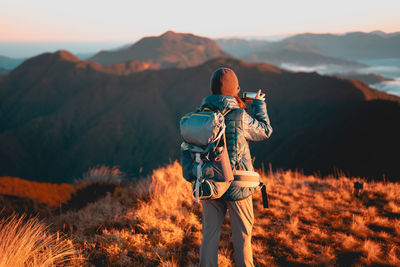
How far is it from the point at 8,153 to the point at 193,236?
78.2 m

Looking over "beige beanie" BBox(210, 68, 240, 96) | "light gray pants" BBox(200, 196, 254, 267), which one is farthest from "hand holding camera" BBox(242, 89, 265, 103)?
"light gray pants" BBox(200, 196, 254, 267)

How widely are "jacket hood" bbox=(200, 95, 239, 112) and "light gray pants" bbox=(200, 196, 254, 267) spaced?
0.74m

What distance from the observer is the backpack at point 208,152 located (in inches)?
74.6

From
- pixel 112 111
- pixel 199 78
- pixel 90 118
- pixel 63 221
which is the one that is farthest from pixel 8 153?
pixel 63 221

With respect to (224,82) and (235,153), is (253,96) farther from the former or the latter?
(235,153)

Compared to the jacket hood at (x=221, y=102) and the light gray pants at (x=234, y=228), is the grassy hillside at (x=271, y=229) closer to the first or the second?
the light gray pants at (x=234, y=228)

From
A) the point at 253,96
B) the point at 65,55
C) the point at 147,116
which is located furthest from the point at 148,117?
the point at 253,96

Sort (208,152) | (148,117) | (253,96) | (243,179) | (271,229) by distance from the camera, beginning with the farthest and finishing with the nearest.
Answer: (148,117)
(271,229)
(253,96)
(243,179)
(208,152)

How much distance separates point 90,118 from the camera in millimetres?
79062

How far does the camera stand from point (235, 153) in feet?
6.73

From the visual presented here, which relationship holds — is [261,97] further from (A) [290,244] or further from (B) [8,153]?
(B) [8,153]

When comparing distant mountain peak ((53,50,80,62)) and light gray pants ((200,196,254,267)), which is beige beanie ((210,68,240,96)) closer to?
light gray pants ((200,196,254,267))

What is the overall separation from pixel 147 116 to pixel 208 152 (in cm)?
7615

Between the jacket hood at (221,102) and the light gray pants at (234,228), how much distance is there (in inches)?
29.1
